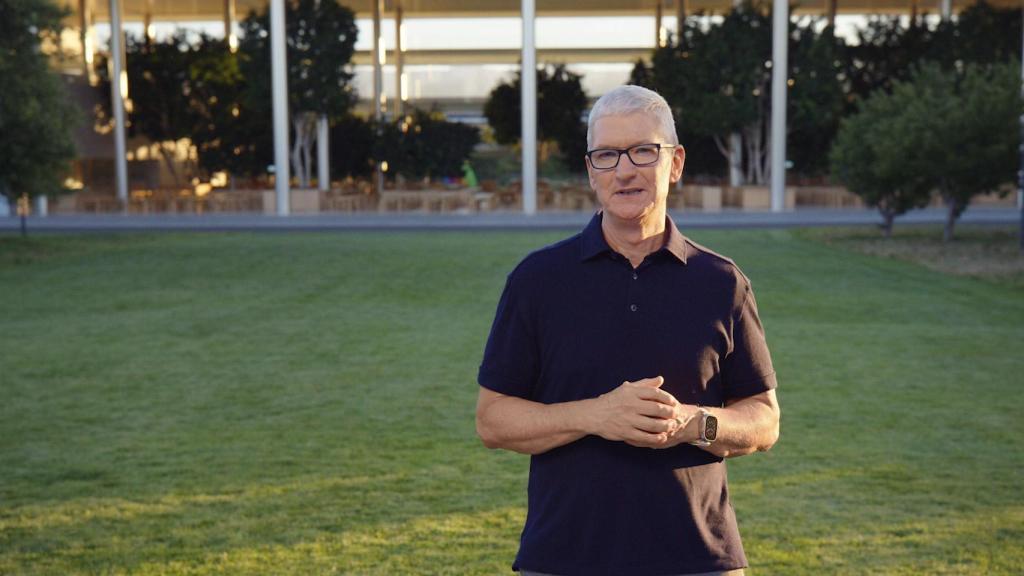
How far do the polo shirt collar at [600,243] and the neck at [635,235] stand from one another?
0.05 ft

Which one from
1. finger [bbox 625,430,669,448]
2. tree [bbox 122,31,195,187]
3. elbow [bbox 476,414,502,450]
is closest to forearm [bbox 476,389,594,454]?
elbow [bbox 476,414,502,450]

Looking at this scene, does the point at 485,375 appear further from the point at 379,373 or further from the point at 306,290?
the point at 306,290

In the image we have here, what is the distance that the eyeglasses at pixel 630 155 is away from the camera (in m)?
2.85

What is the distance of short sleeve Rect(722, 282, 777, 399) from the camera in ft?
9.70

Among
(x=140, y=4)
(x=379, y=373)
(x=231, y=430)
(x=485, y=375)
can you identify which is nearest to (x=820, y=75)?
(x=140, y=4)

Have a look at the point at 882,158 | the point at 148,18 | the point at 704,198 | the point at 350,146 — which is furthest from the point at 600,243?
the point at 148,18

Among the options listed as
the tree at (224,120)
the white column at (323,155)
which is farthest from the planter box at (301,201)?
the tree at (224,120)

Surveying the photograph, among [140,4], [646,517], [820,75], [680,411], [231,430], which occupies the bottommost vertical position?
[231,430]

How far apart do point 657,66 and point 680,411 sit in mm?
39478

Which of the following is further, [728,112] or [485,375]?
[728,112]

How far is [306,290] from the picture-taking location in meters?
18.3

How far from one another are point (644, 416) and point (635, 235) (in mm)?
436

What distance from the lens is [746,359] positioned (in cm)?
299

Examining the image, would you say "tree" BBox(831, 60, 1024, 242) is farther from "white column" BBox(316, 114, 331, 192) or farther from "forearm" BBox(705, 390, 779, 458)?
"forearm" BBox(705, 390, 779, 458)
